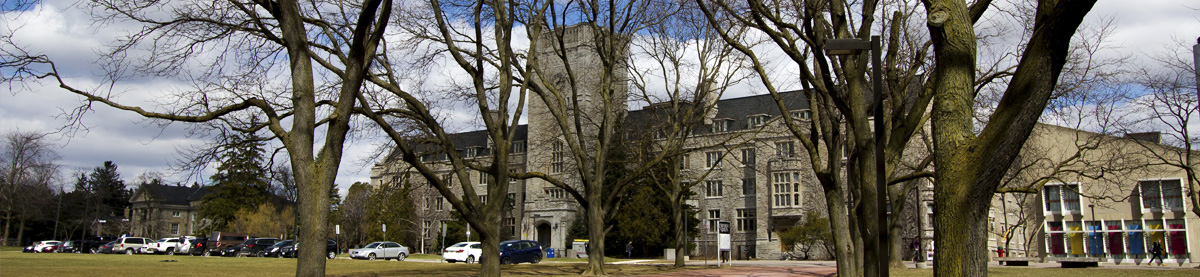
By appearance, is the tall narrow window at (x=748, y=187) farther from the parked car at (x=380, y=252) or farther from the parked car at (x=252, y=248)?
the parked car at (x=252, y=248)

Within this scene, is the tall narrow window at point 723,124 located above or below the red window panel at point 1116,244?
above

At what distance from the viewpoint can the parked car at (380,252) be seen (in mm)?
48625

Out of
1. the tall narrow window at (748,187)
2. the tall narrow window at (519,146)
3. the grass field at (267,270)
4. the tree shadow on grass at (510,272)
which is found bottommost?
the tree shadow on grass at (510,272)

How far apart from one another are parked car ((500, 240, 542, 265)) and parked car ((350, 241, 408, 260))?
10.1m

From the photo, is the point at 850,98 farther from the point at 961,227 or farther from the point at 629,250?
the point at 629,250

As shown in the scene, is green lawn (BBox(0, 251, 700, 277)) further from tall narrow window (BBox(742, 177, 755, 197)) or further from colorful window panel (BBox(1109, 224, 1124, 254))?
colorful window panel (BBox(1109, 224, 1124, 254))

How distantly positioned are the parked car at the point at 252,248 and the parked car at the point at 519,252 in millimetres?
Result: 17232

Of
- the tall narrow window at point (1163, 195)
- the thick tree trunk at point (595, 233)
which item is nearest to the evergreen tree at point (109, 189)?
the thick tree trunk at point (595, 233)

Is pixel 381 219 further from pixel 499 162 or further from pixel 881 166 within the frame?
pixel 881 166

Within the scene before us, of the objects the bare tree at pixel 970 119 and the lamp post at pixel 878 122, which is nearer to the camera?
the bare tree at pixel 970 119

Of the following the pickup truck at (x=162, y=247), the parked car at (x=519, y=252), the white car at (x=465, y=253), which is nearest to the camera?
the parked car at (x=519, y=252)

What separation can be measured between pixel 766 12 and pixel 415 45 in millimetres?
8964

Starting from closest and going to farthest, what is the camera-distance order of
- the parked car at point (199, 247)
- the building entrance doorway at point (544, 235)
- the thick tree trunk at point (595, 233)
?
the thick tree trunk at point (595, 233), the parked car at point (199, 247), the building entrance doorway at point (544, 235)

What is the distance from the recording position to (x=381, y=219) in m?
69.6
